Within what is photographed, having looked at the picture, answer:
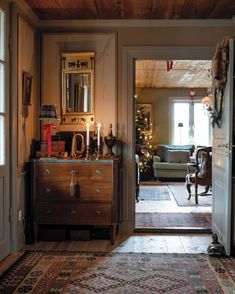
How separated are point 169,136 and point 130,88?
6760mm

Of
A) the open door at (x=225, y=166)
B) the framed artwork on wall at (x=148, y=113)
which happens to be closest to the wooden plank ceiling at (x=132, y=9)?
the open door at (x=225, y=166)

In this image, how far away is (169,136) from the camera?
11164 millimetres

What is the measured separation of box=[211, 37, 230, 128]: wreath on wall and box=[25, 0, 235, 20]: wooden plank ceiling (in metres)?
0.46

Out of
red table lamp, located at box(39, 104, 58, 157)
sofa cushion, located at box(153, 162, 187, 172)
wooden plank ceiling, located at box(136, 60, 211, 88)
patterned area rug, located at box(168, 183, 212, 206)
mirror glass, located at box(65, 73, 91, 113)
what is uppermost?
wooden plank ceiling, located at box(136, 60, 211, 88)

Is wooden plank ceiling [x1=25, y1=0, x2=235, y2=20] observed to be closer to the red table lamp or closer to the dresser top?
the red table lamp

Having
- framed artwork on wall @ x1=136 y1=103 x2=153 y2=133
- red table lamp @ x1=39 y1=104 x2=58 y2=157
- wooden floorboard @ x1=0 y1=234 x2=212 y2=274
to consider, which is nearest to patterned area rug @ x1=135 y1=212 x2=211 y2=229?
wooden floorboard @ x1=0 y1=234 x2=212 y2=274

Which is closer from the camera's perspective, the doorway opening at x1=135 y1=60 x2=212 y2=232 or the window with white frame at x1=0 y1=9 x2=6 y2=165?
the window with white frame at x1=0 y1=9 x2=6 y2=165

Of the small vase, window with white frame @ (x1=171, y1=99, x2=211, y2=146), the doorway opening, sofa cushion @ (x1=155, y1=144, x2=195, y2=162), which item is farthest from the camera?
window with white frame @ (x1=171, y1=99, x2=211, y2=146)

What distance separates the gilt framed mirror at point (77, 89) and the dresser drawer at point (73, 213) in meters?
1.05

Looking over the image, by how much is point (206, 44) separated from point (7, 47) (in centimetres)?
230

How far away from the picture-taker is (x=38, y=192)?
13.6ft

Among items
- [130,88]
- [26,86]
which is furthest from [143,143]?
[26,86]

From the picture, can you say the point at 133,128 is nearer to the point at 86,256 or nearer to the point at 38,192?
the point at 38,192

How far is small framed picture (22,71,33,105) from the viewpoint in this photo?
403 cm
